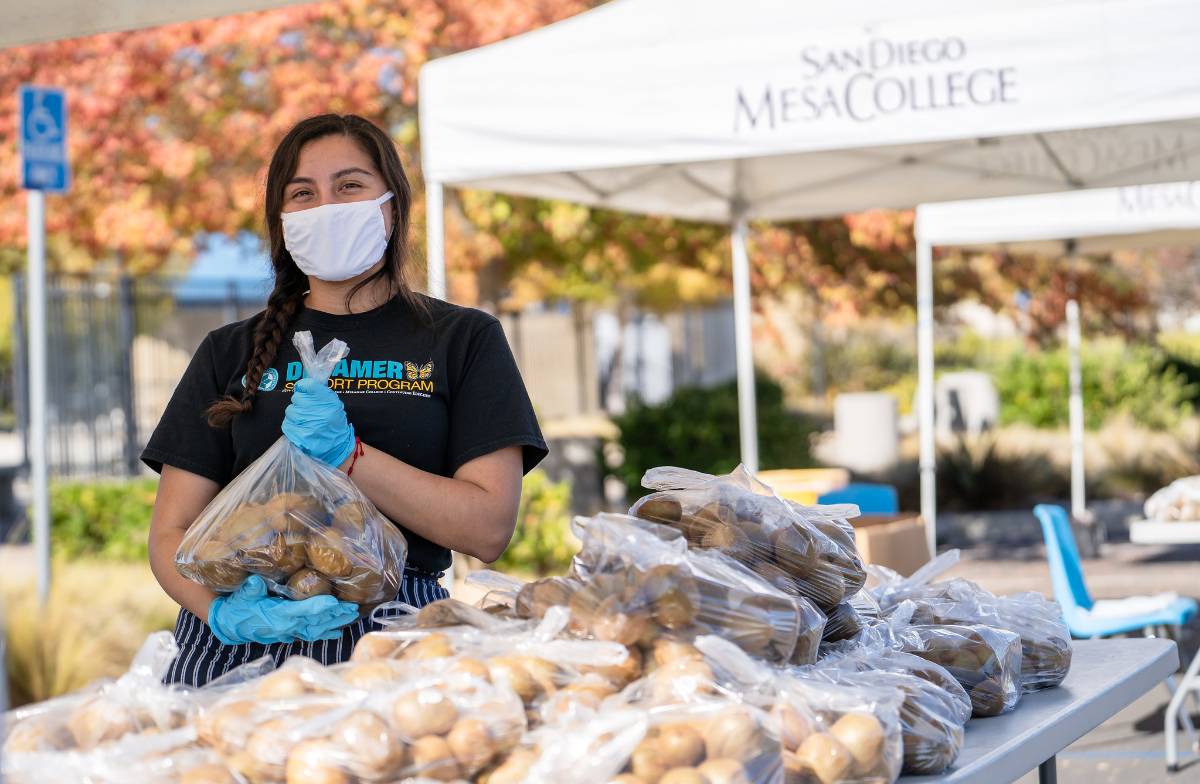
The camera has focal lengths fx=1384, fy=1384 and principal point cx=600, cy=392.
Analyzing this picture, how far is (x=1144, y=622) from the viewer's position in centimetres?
583

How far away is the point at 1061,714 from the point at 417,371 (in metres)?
1.18

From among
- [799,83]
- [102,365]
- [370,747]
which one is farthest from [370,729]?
[102,365]

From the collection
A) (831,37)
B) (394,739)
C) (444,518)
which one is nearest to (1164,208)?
(831,37)

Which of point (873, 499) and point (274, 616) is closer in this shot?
point (274, 616)

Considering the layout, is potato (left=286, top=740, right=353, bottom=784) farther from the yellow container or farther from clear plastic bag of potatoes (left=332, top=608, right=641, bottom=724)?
the yellow container

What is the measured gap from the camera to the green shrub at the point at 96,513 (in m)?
9.72

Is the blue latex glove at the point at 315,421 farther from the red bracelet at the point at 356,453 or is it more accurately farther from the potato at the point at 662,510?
the potato at the point at 662,510

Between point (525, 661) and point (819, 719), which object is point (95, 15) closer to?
point (525, 661)

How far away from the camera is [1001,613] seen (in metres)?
2.45

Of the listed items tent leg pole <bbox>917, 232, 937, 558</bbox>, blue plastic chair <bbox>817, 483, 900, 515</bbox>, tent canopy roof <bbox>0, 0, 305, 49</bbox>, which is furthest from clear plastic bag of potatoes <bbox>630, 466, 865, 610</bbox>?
tent leg pole <bbox>917, 232, 937, 558</bbox>

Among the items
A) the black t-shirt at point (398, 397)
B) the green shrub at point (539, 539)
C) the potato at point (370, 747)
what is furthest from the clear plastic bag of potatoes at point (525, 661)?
the green shrub at point (539, 539)

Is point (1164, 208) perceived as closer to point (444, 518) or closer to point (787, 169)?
point (787, 169)

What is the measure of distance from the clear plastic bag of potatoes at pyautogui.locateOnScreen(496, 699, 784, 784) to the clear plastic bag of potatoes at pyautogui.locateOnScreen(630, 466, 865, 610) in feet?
1.37

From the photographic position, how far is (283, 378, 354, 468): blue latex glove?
2121 mm
